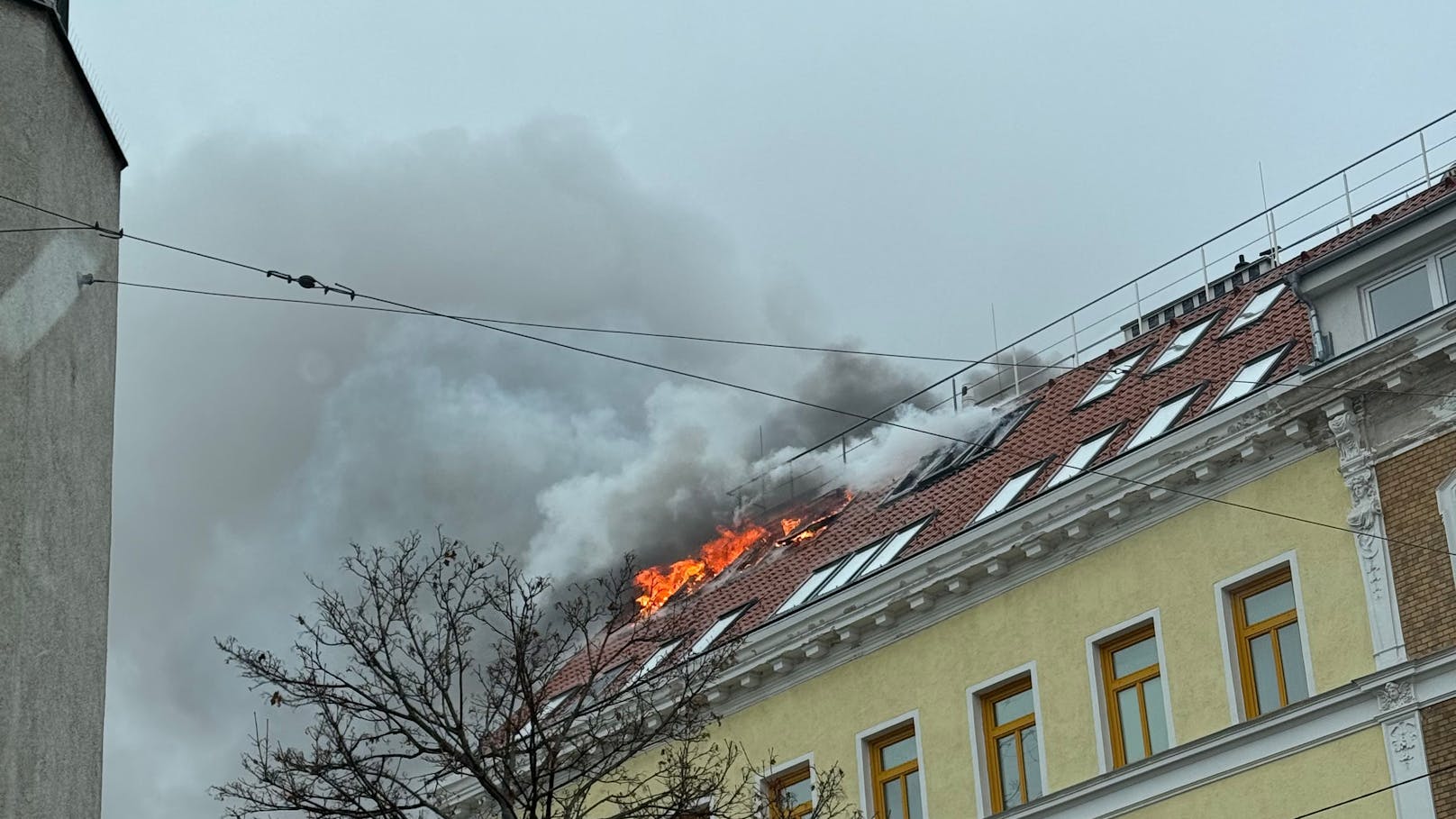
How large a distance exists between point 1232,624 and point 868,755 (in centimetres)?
653

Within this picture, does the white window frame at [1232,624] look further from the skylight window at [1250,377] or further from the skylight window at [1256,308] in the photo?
the skylight window at [1256,308]

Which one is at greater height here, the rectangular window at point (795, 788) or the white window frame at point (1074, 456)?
the white window frame at point (1074, 456)

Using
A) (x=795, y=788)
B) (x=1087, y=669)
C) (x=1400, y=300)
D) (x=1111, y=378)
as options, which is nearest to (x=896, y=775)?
(x=795, y=788)

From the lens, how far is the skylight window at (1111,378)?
33062 mm

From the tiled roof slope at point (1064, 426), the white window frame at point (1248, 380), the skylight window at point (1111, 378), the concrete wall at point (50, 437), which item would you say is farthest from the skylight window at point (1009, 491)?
the concrete wall at point (50, 437)

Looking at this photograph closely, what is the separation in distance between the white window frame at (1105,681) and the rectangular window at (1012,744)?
1.16 m

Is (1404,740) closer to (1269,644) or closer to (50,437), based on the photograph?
(1269,644)

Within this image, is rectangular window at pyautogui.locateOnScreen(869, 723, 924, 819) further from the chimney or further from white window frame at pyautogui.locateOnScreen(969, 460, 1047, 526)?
the chimney

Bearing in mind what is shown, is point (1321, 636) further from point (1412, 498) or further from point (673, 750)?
point (673, 750)

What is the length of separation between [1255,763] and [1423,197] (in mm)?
9824

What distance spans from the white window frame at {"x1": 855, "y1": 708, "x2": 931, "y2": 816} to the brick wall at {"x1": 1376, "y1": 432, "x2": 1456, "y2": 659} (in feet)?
25.7

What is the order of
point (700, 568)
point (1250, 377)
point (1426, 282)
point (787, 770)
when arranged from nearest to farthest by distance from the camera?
point (1426, 282) < point (1250, 377) < point (787, 770) < point (700, 568)

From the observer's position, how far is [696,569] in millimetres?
42656

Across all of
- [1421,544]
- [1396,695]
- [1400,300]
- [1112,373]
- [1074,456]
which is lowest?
[1396,695]
